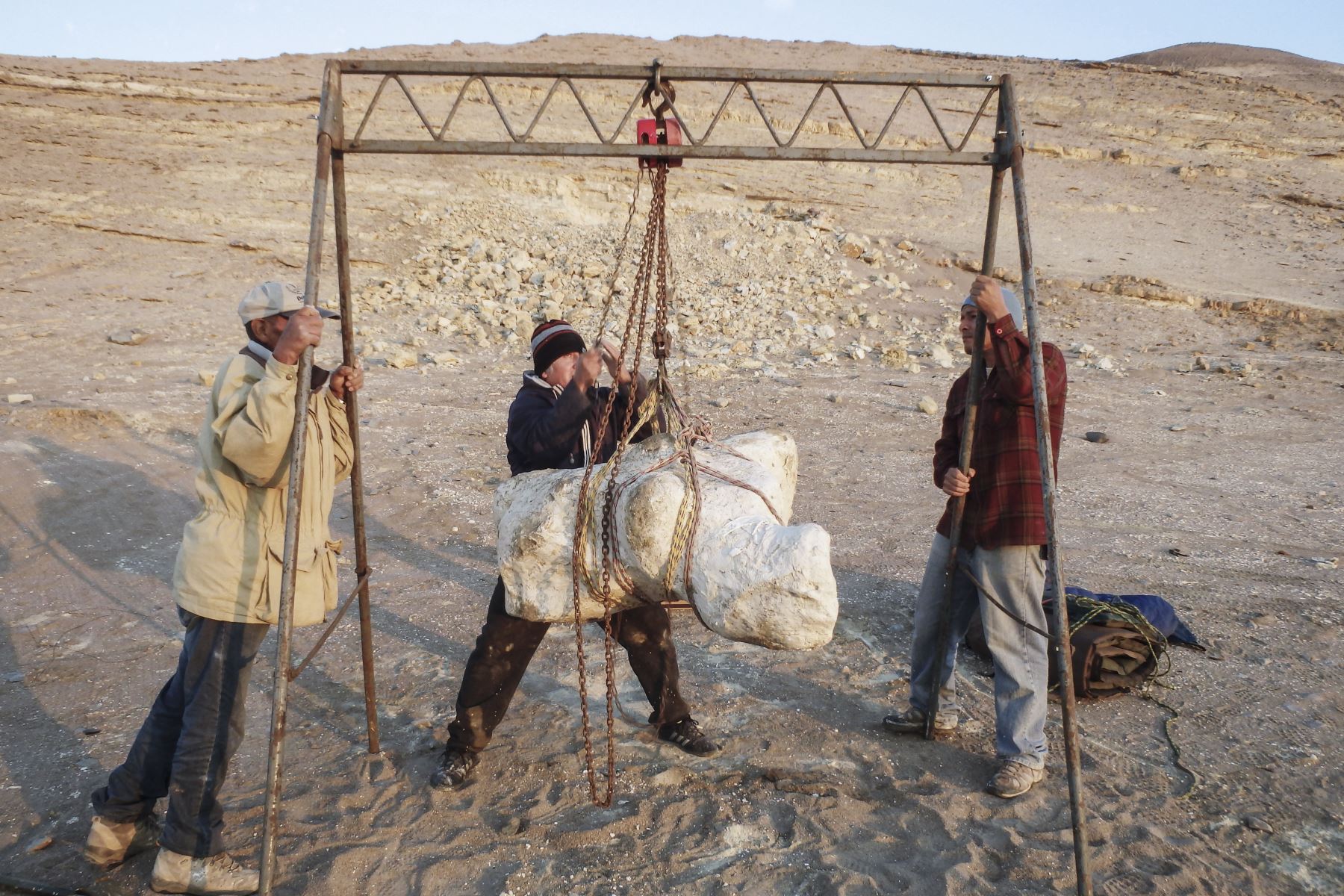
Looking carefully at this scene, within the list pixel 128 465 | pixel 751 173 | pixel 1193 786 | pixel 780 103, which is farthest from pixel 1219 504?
pixel 780 103

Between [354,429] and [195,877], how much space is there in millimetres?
1629

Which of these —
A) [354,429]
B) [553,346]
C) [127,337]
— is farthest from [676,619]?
[127,337]

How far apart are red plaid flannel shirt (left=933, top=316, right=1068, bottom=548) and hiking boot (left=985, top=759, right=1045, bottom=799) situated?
2.94ft

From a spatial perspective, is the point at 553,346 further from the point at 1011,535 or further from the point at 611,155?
the point at 1011,535

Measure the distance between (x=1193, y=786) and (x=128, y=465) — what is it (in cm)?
796

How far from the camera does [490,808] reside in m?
3.71

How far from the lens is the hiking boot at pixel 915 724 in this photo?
4.28 metres

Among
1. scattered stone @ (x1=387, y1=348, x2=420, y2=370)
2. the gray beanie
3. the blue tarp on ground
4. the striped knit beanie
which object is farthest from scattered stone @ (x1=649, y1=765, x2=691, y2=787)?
scattered stone @ (x1=387, y1=348, x2=420, y2=370)

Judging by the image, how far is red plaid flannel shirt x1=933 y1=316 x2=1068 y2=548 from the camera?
363 cm

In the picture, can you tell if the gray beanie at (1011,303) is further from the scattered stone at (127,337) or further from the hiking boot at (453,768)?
the scattered stone at (127,337)

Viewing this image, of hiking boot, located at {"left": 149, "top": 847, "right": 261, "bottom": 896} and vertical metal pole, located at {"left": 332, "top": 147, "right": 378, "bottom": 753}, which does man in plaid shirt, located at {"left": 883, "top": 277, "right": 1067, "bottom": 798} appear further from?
hiking boot, located at {"left": 149, "top": 847, "right": 261, "bottom": 896}

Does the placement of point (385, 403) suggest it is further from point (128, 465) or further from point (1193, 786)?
point (1193, 786)

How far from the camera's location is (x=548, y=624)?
361 cm

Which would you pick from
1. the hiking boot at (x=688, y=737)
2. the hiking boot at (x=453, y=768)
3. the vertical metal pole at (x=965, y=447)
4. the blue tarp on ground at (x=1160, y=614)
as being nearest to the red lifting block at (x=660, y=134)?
the vertical metal pole at (x=965, y=447)
